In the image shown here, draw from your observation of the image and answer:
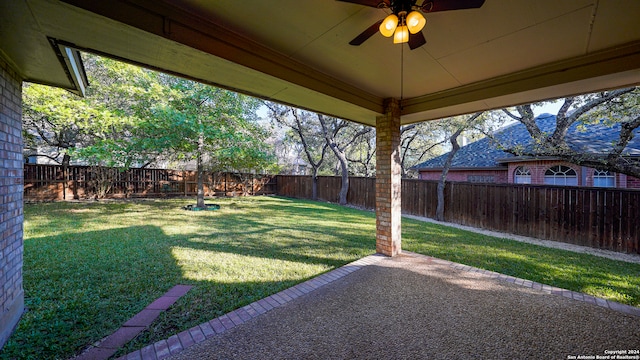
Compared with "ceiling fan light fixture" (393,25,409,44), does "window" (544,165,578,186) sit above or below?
below

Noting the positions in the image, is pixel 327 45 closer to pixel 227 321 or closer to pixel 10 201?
pixel 227 321

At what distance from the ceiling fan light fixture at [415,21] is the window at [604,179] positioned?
1050 centimetres

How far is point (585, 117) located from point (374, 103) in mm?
5453

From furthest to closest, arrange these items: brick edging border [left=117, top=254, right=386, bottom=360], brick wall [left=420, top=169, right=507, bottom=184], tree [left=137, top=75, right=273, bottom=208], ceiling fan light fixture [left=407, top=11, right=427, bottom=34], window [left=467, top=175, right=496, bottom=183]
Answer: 1. window [left=467, top=175, right=496, bottom=183]
2. brick wall [left=420, top=169, right=507, bottom=184]
3. tree [left=137, top=75, right=273, bottom=208]
4. brick edging border [left=117, top=254, right=386, bottom=360]
5. ceiling fan light fixture [left=407, top=11, right=427, bottom=34]

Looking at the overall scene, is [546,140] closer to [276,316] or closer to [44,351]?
[276,316]

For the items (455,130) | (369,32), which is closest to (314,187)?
(455,130)

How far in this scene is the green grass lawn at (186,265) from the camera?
233 centimetres

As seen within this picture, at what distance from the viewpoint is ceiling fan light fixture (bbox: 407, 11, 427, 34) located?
1.74 meters

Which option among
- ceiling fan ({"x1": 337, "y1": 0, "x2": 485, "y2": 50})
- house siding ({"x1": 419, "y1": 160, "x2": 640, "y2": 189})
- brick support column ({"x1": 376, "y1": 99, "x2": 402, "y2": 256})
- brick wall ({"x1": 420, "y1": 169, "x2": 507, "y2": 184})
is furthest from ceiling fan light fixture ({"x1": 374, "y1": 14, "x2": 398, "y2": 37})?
brick wall ({"x1": 420, "y1": 169, "x2": 507, "y2": 184})

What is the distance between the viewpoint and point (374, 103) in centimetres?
389

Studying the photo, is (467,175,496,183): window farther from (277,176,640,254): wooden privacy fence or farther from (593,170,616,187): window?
(277,176,640,254): wooden privacy fence

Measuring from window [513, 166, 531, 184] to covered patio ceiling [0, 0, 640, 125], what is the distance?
8.72 m

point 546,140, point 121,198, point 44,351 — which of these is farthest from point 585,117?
point 121,198

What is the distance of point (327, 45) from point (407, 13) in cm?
84
